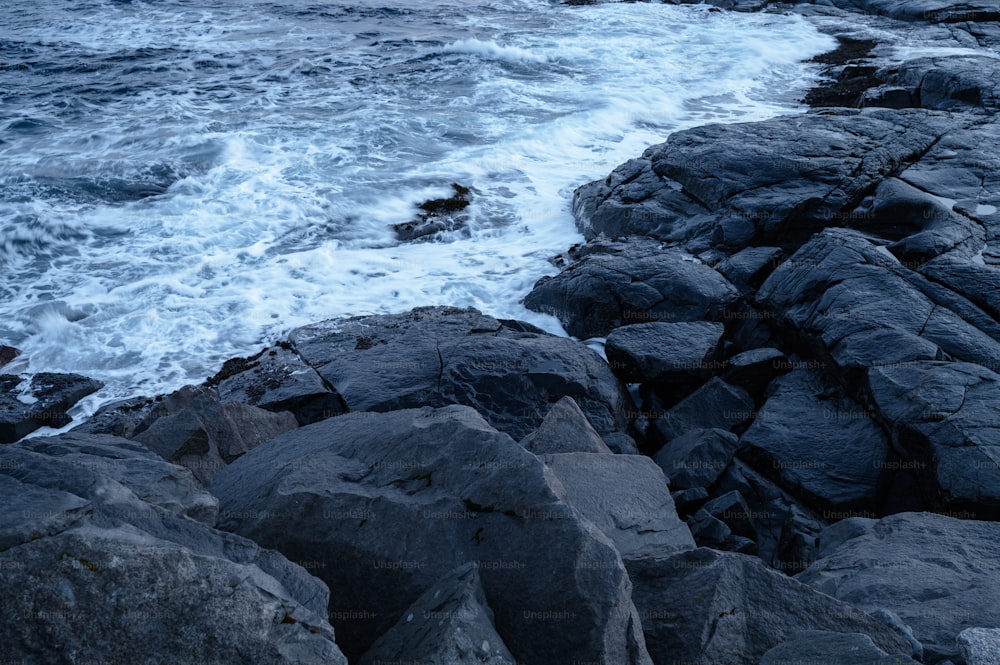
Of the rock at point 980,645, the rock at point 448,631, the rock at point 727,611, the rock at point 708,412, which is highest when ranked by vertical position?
the rock at point 448,631

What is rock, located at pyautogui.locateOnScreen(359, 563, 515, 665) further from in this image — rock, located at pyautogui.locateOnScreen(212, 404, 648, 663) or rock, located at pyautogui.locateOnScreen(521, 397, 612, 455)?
rock, located at pyautogui.locateOnScreen(521, 397, 612, 455)

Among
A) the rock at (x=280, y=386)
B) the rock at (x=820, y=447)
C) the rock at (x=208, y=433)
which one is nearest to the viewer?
the rock at (x=208, y=433)

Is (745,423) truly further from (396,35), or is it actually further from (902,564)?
(396,35)

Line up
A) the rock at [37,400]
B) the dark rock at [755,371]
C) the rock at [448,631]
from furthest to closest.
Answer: the rock at [37,400] < the dark rock at [755,371] < the rock at [448,631]

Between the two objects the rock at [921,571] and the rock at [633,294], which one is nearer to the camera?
the rock at [921,571]

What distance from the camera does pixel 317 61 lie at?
24.5 metres

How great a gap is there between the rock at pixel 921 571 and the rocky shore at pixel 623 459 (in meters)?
0.03

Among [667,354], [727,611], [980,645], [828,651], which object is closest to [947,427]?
[667,354]

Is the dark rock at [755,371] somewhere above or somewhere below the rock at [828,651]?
below

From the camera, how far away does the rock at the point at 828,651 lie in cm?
377

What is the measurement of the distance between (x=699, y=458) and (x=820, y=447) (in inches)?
46.6

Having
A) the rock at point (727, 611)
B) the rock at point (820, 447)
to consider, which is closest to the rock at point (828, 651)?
the rock at point (727, 611)

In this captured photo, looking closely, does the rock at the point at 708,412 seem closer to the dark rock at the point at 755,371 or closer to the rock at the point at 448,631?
the dark rock at the point at 755,371

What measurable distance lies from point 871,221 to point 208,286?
9.56 meters
